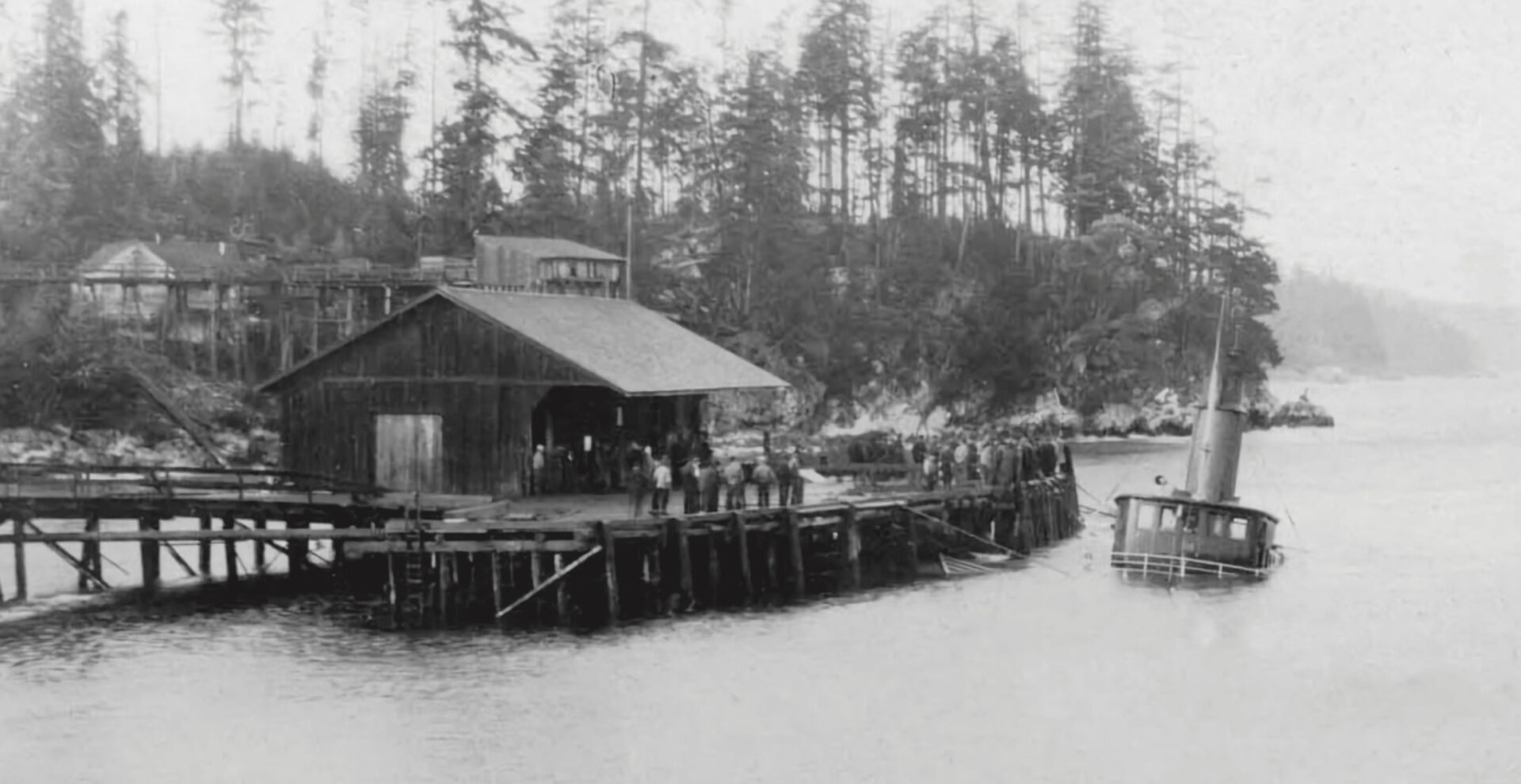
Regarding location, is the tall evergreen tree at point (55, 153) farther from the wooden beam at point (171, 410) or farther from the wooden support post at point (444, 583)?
the wooden support post at point (444, 583)

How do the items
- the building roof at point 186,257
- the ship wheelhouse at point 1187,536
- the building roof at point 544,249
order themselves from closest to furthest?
the ship wheelhouse at point 1187,536, the building roof at point 544,249, the building roof at point 186,257

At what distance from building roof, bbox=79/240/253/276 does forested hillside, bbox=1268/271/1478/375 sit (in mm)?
72328

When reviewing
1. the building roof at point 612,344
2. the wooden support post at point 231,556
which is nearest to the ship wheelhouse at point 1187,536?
the building roof at point 612,344

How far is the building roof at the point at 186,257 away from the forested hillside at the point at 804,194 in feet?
9.86

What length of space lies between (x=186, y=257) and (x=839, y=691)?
57.5 meters

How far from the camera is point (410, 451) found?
124ft

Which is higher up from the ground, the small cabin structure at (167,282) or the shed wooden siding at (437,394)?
the small cabin structure at (167,282)

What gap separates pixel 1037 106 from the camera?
312 feet

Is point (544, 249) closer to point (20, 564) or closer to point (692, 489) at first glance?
point (20, 564)

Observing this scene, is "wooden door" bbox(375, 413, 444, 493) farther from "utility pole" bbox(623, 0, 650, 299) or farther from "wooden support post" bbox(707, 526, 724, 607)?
"utility pole" bbox(623, 0, 650, 299)

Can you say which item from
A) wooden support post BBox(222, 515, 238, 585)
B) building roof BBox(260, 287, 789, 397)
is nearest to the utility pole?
building roof BBox(260, 287, 789, 397)

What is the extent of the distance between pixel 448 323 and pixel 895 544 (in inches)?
505

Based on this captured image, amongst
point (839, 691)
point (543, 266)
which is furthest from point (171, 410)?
point (839, 691)

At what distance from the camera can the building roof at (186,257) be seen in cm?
7131
